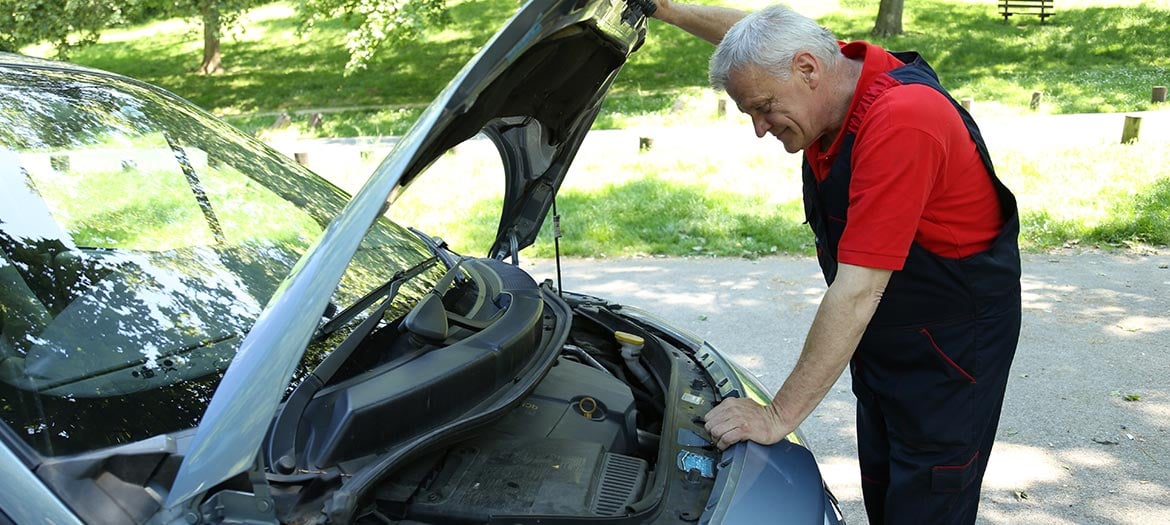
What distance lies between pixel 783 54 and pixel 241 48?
23797 millimetres

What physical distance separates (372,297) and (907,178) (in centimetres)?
135

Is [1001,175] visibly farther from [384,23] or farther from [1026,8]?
[1026,8]

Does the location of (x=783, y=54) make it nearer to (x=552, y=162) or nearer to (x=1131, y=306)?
(x=552, y=162)

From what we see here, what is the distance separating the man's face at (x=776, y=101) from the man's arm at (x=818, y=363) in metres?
0.36

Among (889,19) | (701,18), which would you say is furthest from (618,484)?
(889,19)

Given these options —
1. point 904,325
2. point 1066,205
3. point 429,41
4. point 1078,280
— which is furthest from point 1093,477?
point 429,41

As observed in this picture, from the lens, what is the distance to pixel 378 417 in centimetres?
196

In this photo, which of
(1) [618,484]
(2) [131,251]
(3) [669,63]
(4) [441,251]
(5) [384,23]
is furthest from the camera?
(3) [669,63]

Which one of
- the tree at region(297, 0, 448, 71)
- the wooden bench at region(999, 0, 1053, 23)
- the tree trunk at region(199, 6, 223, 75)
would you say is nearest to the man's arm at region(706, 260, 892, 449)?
the tree at region(297, 0, 448, 71)

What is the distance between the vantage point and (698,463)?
7.23 feet

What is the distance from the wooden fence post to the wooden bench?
12764 mm

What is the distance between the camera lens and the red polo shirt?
2.13 meters

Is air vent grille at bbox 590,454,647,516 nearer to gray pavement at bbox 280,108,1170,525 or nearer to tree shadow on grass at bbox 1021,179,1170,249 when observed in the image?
gray pavement at bbox 280,108,1170,525

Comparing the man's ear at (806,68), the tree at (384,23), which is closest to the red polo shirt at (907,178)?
the man's ear at (806,68)
